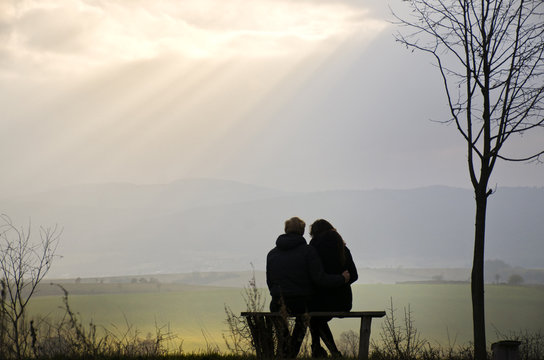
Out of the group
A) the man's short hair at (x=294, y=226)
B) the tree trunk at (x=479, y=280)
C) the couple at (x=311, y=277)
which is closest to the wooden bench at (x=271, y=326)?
the couple at (x=311, y=277)

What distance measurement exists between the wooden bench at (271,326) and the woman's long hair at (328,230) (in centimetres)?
78

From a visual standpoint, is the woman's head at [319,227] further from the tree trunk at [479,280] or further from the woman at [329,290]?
the tree trunk at [479,280]

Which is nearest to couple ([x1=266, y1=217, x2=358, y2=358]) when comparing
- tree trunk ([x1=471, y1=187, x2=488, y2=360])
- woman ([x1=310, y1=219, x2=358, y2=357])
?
woman ([x1=310, y1=219, x2=358, y2=357])

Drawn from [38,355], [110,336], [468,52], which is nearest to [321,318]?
[110,336]

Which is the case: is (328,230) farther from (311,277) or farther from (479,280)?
(479,280)

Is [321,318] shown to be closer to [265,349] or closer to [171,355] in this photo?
[265,349]

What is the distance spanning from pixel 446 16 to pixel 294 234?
5227 mm

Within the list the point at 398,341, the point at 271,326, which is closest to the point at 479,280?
the point at 398,341

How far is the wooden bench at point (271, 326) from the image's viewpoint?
30.6ft

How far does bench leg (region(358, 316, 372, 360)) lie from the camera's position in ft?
30.9

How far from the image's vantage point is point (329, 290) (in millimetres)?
9750

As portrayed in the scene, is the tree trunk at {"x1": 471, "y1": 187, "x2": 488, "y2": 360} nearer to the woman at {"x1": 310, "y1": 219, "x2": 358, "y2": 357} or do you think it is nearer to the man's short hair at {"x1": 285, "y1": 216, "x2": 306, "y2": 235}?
the woman at {"x1": 310, "y1": 219, "x2": 358, "y2": 357}

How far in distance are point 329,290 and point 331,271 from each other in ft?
0.86

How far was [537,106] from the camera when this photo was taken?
39.3ft
